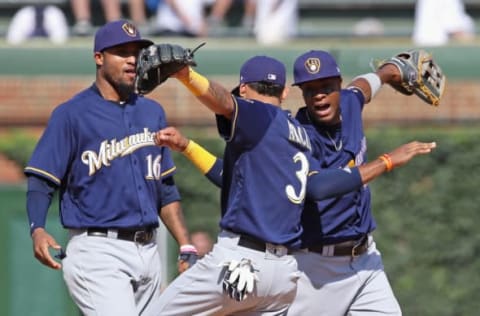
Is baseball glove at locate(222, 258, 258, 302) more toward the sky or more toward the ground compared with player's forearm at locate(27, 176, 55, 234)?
more toward the ground

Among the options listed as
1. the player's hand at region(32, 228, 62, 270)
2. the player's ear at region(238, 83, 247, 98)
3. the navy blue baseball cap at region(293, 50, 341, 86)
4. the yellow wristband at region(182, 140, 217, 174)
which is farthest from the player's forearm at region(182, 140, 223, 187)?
the player's hand at region(32, 228, 62, 270)

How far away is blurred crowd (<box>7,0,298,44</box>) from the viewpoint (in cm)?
1231

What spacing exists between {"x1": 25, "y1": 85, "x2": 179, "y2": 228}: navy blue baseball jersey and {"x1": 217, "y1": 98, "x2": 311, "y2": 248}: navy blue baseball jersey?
0.67 m

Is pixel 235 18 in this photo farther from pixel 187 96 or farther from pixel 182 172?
pixel 182 172

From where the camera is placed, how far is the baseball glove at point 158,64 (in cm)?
548

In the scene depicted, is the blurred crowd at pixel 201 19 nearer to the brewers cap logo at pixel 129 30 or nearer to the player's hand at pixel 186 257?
the brewers cap logo at pixel 129 30

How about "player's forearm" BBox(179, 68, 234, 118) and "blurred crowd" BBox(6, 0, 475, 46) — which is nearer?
"player's forearm" BBox(179, 68, 234, 118)

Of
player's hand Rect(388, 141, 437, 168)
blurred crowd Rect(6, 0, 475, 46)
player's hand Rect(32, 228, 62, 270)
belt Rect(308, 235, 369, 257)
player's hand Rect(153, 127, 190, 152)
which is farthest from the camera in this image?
blurred crowd Rect(6, 0, 475, 46)

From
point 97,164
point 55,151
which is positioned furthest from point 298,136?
point 55,151

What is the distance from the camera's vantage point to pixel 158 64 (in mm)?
5484

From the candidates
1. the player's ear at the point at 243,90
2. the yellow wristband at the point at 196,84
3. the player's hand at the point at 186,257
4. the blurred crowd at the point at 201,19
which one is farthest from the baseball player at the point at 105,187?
the blurred crowd at the point at 201,19

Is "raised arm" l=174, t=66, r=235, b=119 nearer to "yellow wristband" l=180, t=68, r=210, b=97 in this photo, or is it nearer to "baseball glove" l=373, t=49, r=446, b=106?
"yellow wristband" l=180, t=68, r=210, b=97

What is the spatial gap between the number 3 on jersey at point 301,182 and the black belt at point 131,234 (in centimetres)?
94

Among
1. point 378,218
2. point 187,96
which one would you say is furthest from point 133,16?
point 378,218
